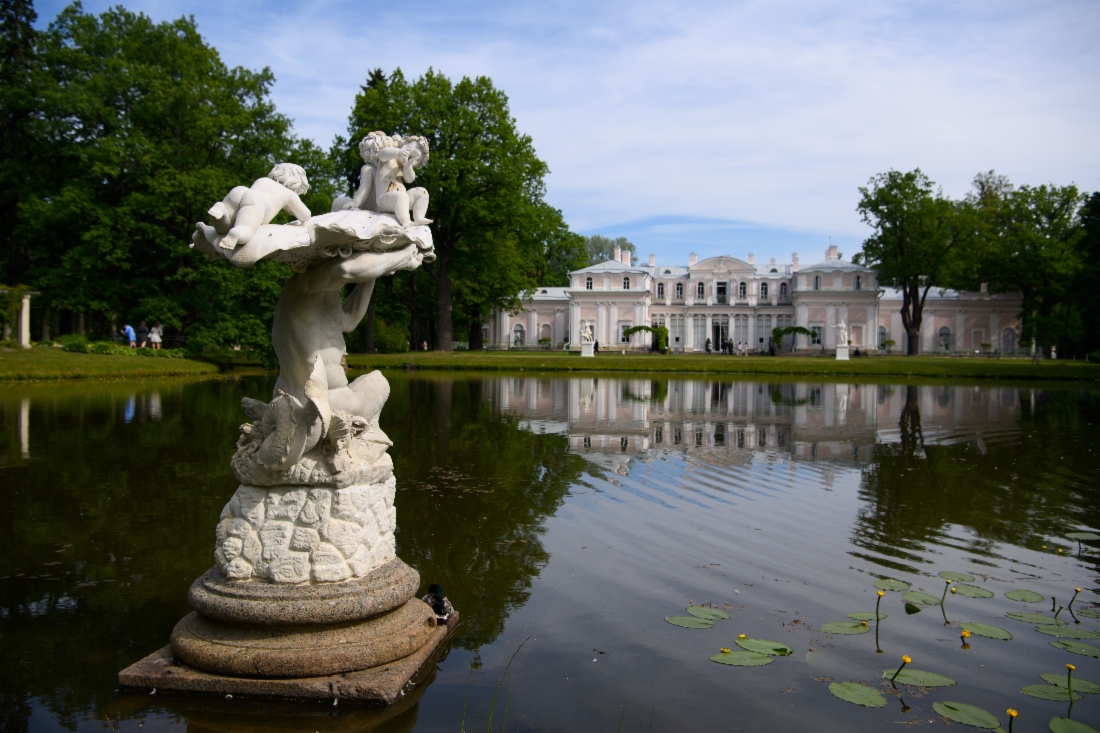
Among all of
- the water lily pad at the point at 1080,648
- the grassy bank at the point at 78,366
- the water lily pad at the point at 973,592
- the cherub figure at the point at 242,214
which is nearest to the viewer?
the cherub figure at the point at 242,214

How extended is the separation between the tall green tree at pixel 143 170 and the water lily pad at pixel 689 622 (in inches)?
1041

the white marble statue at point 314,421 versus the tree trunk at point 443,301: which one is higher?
the tree trunk at point 443,301

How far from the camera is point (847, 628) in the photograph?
15.8 feet

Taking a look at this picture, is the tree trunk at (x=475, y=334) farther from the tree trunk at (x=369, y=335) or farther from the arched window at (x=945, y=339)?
the arched window at (x=945, y=339)

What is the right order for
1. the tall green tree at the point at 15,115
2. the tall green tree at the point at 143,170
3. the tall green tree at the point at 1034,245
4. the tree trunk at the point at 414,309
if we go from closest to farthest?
the tall green tree at the point at 143,170, the tall green tree at the point at 15,115, the tree trunk at the point at 414,309, the tall green tree at the point at 1034,245

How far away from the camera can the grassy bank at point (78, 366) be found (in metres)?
22.9

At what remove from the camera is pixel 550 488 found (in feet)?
29.5

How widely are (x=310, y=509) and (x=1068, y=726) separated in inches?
148

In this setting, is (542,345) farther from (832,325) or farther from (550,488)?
(550,488)

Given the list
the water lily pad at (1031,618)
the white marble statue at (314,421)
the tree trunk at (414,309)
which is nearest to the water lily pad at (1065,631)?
the water lily pad at (1031,618)

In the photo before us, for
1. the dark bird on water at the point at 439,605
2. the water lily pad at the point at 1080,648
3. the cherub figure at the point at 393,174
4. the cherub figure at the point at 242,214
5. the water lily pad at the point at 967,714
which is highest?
the cherub figure at the point at 393,174

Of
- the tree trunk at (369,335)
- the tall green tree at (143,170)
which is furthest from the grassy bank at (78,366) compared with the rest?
the tree trunk at (369,335)

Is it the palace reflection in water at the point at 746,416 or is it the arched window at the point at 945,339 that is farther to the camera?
the arched window at the point at 945,339

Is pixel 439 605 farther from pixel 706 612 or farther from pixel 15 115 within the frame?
pixel 15 115
